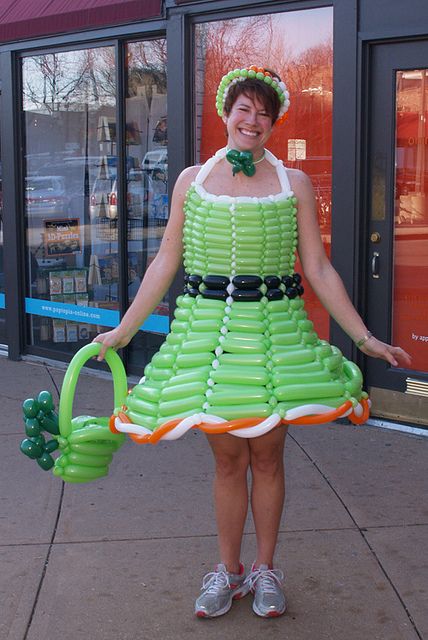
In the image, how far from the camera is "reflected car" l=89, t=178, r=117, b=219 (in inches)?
301

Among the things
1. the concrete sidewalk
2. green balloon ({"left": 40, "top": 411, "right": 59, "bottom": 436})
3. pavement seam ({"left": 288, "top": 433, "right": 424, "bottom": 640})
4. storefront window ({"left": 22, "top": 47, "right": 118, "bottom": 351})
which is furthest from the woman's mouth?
storefront window ({"left": 22, "top": 47, "right": 118, "bottom": 351})

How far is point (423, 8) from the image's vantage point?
553 cm

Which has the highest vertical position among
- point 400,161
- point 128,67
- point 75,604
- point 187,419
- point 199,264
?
point 128,67

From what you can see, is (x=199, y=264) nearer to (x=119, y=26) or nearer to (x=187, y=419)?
(x=187, y=419)

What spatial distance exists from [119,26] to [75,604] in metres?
4.69

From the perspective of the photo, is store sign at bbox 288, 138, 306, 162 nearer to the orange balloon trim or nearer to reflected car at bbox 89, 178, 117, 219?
reflected car at bbox 89, 178, 117, 219

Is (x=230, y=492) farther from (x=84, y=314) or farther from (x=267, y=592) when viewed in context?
(x=84, y=314)

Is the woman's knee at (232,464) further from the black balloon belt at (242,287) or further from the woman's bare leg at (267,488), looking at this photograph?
the black balloon belt at (242,287)

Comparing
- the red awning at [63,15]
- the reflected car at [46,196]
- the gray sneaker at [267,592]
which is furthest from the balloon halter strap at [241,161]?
the reflected car at [46,196]

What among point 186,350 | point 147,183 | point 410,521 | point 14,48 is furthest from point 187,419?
point 14,48

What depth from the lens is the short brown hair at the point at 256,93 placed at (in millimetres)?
3428

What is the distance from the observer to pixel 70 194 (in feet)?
26.4

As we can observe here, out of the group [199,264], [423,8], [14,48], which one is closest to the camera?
[199,264]

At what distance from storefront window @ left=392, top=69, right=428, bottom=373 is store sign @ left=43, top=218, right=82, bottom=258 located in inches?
122
